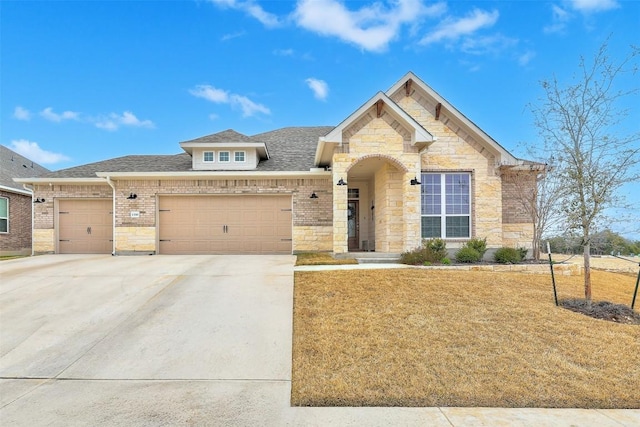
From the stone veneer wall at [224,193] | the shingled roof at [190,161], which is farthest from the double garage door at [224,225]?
the shingled roof at [190,161]

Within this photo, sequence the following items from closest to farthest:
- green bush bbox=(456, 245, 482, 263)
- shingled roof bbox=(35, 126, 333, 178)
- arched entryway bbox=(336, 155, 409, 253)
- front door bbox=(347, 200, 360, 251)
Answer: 1. green bush bbox=(456, 245, 482, 263)
2. arched entryway bbox=(336, 155, 409, 253)
3. shingled roof bbox=(35, 126, 333, 178)
4. front door bbox=(347, 200, 360, 251)

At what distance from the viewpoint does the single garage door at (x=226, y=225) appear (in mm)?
14891

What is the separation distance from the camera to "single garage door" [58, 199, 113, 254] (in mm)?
15539

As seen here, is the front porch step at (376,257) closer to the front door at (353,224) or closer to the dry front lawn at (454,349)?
the dry front lawn at (454,349)

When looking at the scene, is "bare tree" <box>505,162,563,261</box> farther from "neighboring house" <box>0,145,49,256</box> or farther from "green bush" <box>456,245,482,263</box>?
"neighboring house" <box>0,145,49,256</box>

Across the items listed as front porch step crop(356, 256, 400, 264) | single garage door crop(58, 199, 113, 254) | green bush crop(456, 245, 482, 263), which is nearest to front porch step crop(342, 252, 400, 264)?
front porch step crop(356, 256, 400, 264)

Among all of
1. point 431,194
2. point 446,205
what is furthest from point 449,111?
point 446,205

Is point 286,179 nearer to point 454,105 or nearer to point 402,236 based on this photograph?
point 402,236

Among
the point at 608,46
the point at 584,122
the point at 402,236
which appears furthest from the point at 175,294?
the point at 608,46

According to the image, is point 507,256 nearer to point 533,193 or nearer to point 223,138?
point 533,193

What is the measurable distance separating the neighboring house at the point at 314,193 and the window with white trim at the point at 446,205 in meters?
0.04

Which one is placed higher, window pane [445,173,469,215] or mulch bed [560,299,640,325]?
window pane [445,173,469,215]

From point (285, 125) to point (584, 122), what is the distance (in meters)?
18.1

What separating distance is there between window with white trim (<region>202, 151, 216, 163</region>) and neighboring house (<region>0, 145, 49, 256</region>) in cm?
998
